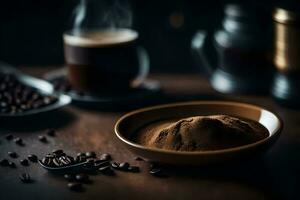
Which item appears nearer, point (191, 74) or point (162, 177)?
point (162, 177)

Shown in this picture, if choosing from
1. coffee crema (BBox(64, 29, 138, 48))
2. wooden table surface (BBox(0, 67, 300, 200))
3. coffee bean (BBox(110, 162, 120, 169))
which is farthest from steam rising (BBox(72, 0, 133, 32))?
coffee bean (BBox(110, 162, 120, 169))

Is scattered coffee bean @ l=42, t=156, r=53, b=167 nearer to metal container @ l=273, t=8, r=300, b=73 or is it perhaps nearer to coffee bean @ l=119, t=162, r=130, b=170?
coffee bean @ l=119, t=162, r=130, b=170

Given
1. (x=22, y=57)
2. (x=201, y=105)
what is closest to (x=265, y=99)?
(x=201, y=105)

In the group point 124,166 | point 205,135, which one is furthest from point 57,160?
point 205,135

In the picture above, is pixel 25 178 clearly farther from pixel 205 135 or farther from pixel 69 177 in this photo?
pixel 205 135

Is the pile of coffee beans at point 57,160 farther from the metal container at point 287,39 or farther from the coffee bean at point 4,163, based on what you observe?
the metal container at point 287,39

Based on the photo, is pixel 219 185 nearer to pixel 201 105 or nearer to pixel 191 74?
pixel 201 105

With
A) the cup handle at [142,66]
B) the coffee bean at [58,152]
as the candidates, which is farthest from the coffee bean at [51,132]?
the cup handle at [142,66]
